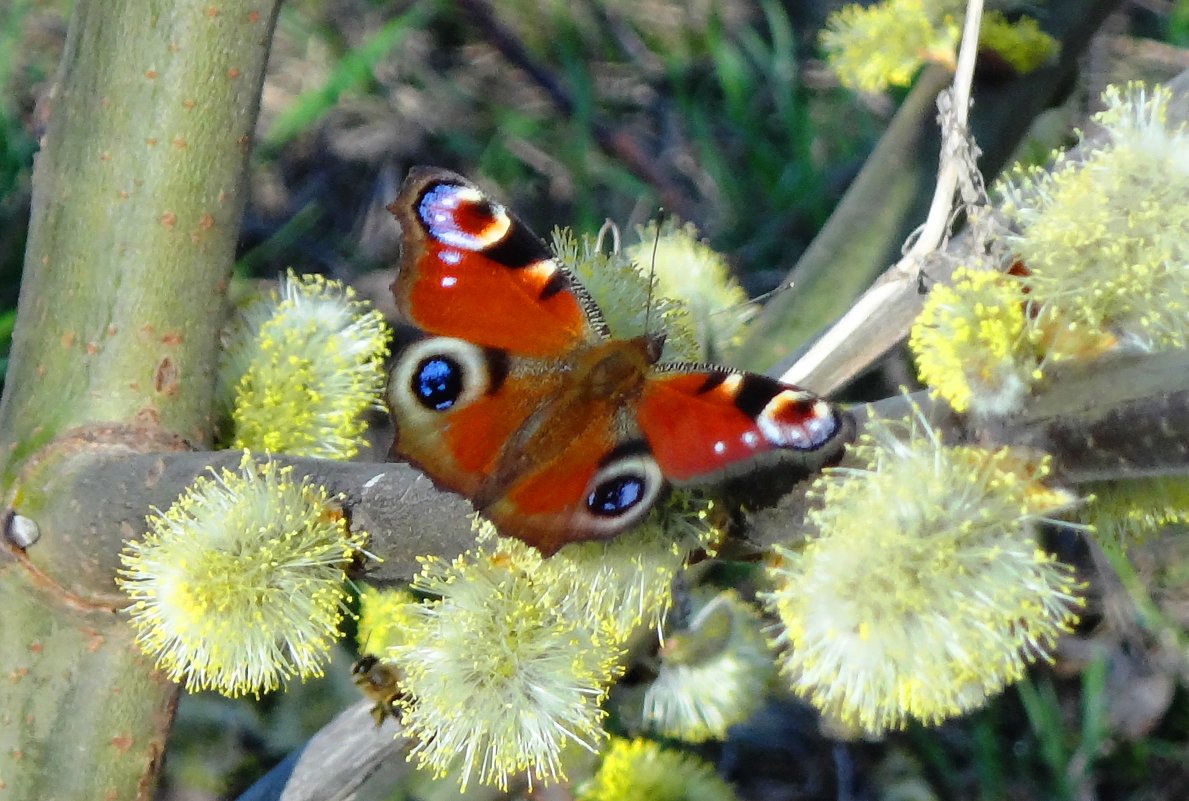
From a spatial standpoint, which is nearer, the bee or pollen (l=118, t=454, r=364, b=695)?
pollen (l=118, t=454, r=364, b=695)

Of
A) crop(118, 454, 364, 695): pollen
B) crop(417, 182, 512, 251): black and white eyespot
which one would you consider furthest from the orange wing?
crop(118, 454, 364, 695): pollen

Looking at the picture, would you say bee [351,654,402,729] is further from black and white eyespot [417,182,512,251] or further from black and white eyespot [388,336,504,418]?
black and white eyespot [417,182,512,251]

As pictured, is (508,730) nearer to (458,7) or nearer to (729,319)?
(729,319)

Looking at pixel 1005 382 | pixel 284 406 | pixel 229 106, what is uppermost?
pixel 1005 382

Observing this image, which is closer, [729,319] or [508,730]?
[508,730]

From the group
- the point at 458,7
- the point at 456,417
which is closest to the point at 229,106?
the point at 456,417

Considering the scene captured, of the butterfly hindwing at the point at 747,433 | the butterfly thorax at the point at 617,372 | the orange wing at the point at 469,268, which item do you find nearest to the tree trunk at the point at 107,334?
the orange wing at the point at 469,268
